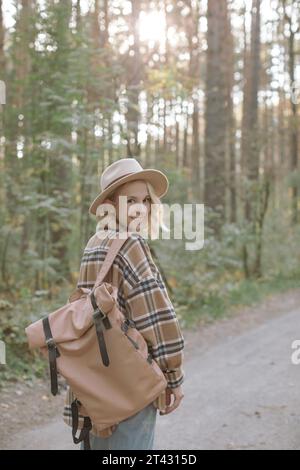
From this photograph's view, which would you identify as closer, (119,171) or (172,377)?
(172,377)

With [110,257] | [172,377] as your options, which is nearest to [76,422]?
[172,377]

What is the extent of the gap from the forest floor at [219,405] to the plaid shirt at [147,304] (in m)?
2.52

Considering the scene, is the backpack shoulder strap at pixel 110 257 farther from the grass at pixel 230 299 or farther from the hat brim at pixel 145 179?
the grass at pixel 230 299

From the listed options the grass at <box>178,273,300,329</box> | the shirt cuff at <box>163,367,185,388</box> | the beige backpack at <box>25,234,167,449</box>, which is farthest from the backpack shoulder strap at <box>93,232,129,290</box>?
the grass at <box>178,273,300,329</box>

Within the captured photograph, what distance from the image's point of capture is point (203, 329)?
31.8 ft

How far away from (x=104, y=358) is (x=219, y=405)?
368 centimetres

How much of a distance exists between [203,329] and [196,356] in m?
1.57

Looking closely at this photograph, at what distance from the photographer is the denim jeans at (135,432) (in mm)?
2695

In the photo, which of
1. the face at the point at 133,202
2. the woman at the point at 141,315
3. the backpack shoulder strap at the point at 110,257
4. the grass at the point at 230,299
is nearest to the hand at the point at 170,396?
the woman at the point at 141,315

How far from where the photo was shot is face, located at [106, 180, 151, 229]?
9.52 ft

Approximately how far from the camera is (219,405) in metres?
5.98

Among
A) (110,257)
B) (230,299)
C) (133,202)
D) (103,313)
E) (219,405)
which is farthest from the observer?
(230,299)

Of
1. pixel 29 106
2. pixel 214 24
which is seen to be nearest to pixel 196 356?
pixel 29 106

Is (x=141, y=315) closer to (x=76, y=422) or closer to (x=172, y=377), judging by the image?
(x=172, y=377)
